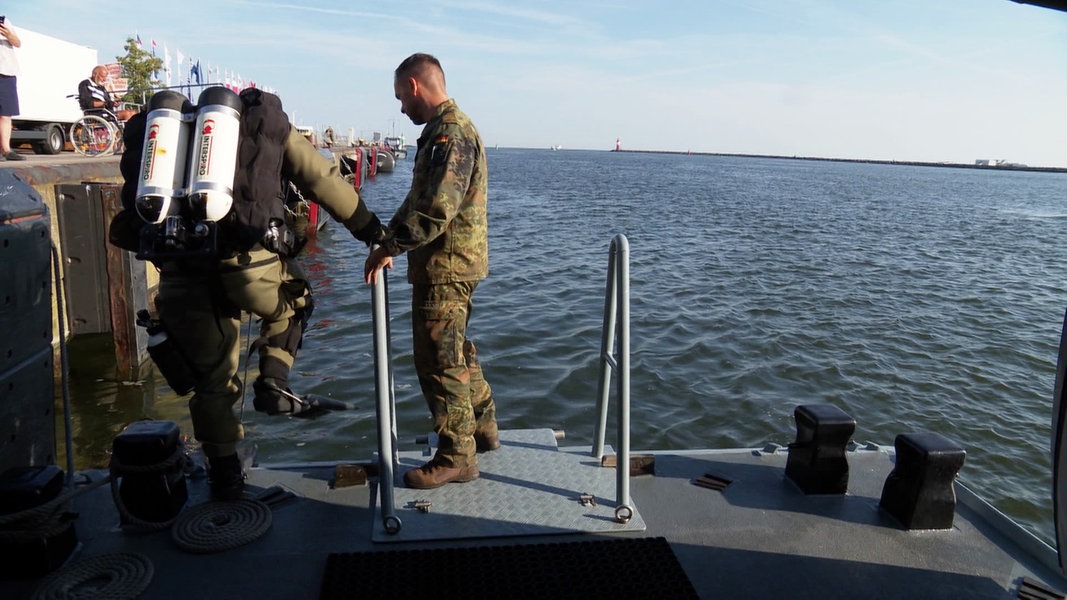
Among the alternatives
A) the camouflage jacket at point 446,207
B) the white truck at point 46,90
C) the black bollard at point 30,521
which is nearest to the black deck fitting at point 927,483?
the camouflage jacket at point 446,207

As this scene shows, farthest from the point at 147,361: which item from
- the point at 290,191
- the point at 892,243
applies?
the point at 892,243

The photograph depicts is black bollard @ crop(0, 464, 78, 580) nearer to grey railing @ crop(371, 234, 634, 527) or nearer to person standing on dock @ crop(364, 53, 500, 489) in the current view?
grey railing @ crop(371, 234, 634, 527)

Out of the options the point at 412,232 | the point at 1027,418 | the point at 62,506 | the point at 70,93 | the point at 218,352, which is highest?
the point at 70,93

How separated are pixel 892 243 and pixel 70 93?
2451cm

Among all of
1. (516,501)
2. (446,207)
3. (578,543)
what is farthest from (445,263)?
(578,543)

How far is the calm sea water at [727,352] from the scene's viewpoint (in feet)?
23.4

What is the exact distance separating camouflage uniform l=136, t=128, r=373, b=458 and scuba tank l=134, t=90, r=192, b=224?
0.27 meters

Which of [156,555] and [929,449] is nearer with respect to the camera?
[156,555]

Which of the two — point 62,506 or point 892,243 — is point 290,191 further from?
point 892,243

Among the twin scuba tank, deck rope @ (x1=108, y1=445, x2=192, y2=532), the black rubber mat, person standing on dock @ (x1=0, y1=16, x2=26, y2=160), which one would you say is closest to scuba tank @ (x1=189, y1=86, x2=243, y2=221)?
the twin scuba tank

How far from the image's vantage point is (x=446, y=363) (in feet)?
11.0

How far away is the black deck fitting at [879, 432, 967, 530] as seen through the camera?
3080mm

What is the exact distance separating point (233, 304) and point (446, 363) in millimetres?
998

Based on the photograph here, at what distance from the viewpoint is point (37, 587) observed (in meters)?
2.57
